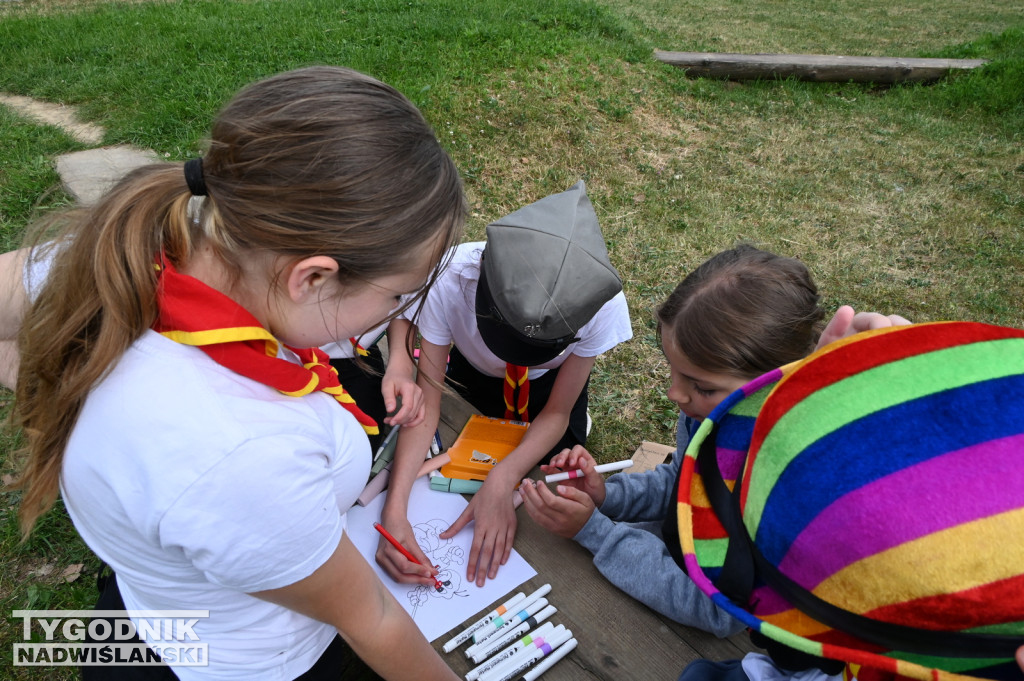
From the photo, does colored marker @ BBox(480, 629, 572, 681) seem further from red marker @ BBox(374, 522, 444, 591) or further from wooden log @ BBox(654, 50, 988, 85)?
wooden log @ BBox(654, 50, 988, 85)

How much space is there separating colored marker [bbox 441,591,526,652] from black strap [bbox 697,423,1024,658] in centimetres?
66

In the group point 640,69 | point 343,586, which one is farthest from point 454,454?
point 640,69

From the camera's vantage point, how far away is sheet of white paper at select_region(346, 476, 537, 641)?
4.51ft

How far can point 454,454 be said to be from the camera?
177 centimetres

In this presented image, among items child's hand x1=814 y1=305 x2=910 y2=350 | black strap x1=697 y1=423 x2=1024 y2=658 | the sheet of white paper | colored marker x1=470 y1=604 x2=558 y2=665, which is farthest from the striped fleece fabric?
the sheet of white paper

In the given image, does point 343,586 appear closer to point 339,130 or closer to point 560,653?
point 560,653

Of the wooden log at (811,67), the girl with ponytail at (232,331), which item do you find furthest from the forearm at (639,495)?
the wooden log at (811,67)

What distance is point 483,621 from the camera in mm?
1342

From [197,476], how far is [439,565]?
78 cm

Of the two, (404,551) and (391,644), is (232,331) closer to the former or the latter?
(391,644)

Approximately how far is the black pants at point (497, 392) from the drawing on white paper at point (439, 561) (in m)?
0.73

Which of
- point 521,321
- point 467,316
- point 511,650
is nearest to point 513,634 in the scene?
point 511,650

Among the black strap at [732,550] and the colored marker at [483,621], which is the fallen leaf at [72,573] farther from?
the black strap at [732,550]

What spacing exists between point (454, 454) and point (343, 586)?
0.79 m
